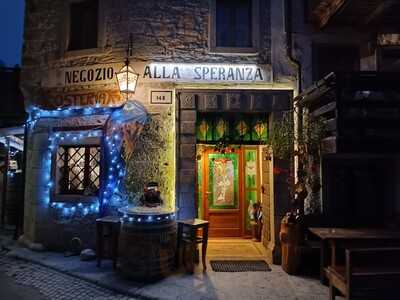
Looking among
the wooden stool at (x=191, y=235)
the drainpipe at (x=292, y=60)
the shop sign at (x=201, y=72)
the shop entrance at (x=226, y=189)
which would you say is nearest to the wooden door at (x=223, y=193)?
the shop entrance at (x=226, y=189)

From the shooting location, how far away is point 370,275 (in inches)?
175

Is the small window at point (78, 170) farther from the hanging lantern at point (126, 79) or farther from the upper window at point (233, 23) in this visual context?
the upper window at point (233, 23)

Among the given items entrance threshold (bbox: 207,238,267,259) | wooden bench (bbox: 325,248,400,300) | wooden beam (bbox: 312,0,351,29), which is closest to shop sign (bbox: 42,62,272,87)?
wooden beam (bbox: 312,0,351,29)

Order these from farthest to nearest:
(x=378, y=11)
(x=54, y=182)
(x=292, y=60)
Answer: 1. (x=54, y=182)
2. (x=292, y=60)
3. (x=378, y=11)

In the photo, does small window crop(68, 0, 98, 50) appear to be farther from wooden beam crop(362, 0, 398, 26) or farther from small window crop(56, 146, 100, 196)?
wooden beam crop(362, 0, 398, 26)

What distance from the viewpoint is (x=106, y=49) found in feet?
26.0

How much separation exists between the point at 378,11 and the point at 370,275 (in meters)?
5.23

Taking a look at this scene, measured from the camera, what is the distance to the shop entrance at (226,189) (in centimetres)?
930

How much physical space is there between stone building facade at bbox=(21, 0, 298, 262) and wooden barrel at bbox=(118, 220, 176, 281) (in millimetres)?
1277

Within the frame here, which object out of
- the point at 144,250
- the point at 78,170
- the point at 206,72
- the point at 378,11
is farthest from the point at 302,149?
the point at 78,170

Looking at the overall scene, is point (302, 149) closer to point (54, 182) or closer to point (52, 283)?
point (52, 283)

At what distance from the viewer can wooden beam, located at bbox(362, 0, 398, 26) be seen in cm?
650

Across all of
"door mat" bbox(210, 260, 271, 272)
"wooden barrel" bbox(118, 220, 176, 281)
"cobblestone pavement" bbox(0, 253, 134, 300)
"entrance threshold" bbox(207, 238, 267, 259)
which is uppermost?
"wooden barrel" bbox(118, 220, 176, 281)

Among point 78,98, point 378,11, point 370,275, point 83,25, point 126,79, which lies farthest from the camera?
point 83,25
